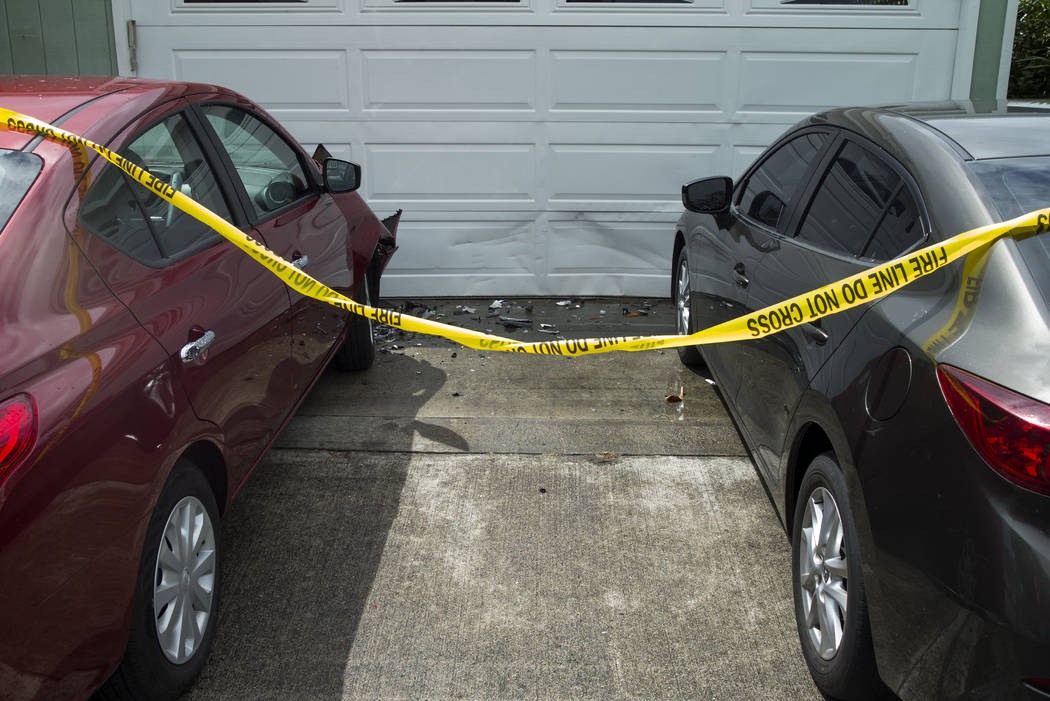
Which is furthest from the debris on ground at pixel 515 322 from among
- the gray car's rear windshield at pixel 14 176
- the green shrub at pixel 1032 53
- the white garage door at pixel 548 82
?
the green shrub at pixel 1032 53

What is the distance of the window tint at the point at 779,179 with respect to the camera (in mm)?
3725

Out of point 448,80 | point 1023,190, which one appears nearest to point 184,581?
point 1023,190

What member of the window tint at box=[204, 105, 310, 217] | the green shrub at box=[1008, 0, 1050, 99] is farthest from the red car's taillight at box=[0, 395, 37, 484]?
the green shrub at box=[1008, 0, 1050, 99]

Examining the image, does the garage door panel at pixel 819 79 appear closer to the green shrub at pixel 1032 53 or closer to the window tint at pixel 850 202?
the window tint at pixel 850 202

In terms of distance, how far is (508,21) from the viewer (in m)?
6.73

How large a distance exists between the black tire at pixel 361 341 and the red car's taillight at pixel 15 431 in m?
3.15

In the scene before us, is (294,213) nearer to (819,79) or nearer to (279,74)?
(279,74)

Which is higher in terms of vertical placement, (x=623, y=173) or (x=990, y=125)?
(x=990, y=125)

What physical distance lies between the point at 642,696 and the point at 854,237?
154 centimetres

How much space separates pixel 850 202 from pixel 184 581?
2378 mm

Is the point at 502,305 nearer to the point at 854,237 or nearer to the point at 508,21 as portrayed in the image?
the point at 508,21

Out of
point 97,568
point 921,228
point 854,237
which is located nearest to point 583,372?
point 854,237

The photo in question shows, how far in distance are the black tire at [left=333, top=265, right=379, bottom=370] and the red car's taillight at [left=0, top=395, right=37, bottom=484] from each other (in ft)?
10.3

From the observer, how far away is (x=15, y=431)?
6.51ft
